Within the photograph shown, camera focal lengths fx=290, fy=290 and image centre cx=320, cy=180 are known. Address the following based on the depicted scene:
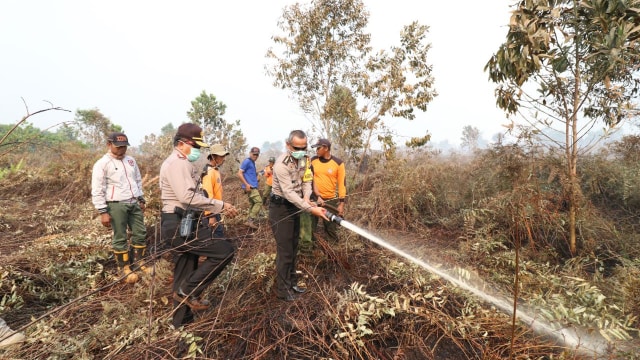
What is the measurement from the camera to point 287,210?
3074 mm

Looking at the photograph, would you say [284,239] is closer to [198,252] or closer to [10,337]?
[198,252]

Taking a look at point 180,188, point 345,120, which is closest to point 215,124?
point 345,120

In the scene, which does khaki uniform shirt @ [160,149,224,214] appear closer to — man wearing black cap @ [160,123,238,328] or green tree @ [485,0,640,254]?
man wearing black cap @ [160,123,238,328]

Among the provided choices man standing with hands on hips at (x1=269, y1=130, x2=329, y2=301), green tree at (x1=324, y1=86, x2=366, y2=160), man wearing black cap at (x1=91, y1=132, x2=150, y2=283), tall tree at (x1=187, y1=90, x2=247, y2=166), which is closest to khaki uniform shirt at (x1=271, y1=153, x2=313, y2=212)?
man standing with hands on hips at (x1=269, y1=130, x2=329, y2=301)

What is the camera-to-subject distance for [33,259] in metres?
3.72

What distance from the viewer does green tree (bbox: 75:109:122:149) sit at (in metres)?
14.1

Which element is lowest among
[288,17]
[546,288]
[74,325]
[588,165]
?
[74,325]

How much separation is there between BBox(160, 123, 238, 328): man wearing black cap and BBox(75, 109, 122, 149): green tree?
14174mm

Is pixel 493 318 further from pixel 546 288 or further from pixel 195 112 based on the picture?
pixel 195 112

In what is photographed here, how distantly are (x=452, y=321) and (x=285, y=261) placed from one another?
63.7 inches

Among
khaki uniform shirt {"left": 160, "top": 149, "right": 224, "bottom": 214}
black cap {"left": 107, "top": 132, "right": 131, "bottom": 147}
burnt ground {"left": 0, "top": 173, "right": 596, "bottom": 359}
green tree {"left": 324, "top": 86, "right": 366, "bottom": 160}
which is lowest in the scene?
burnt ground {"left": 0, "top": 173, "right": 596, "bottom": 359}

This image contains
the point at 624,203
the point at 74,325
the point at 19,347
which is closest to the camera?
the point at 19,347

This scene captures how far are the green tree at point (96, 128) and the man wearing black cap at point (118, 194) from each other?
494 inches

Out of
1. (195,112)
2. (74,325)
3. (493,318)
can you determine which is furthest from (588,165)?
(195,112)
